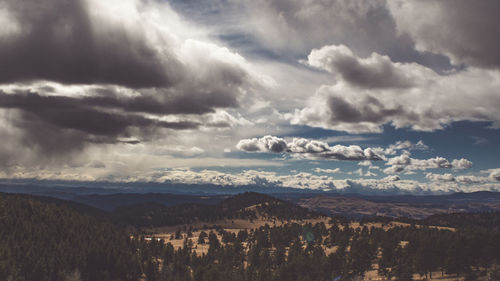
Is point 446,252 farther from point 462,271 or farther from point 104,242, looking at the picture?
point 104,242

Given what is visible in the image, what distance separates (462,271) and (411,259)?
65.6 ft

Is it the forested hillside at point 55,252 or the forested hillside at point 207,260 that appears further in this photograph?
the forested hillside at point 55,252

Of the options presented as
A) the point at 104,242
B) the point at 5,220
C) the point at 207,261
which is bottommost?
the point at 207,261

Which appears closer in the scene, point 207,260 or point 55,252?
point 55,252

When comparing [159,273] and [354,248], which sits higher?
[354,248]

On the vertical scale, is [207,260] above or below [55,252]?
below

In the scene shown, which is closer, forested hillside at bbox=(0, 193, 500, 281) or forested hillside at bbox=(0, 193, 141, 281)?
forested hillside at bbox=(0, 193, 500, 281)

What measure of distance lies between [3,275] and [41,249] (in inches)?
1067

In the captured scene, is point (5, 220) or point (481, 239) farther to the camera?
point (5, 220)

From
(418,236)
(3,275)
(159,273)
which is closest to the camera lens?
(3,275)

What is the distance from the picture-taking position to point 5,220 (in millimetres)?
180250

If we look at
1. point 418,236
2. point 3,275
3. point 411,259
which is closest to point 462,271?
point 411,259

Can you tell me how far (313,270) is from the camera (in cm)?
15488

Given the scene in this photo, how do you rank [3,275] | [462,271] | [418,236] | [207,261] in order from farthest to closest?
1. [207,261]
2. [418,236]
3. [462,271]
4. [3,275]
